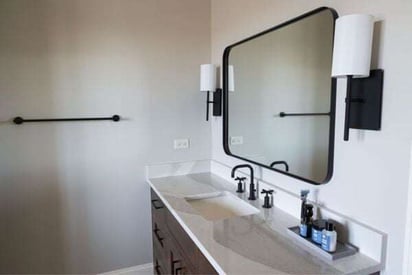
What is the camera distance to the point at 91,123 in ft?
7.20

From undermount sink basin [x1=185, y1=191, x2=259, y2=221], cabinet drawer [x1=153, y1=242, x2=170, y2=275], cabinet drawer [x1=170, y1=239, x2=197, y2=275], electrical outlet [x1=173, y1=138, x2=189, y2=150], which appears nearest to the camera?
cabinet drawer [x1=170, y1=239, x2=197, y2=275]

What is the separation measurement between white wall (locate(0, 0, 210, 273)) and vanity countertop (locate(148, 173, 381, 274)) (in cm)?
69

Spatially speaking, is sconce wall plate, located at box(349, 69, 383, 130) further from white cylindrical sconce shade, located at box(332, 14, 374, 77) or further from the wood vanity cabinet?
the wood vanity cabinet

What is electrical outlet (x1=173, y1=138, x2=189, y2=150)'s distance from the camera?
246cm

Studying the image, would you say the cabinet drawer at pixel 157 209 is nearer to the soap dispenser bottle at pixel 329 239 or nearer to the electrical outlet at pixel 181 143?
the electrical outlet at pixel 181 143

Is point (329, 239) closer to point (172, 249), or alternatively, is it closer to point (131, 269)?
point (172, 249)

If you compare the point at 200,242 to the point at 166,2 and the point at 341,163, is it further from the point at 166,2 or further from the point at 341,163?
the point at 166,2

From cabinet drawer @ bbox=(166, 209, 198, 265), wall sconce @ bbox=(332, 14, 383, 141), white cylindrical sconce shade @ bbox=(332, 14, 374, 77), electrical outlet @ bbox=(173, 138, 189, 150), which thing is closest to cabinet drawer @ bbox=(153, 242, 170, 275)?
cabinet drawer @ bbox=(166, 209, 198, 265)

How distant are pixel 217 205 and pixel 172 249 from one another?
16.1 inches

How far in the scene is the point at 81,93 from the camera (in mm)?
2145

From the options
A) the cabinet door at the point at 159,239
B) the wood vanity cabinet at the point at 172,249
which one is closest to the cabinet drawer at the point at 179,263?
the wood vanity cabinet at the point at 172,249

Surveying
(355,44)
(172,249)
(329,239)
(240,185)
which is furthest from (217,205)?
(355,44)

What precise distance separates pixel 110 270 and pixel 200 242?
1.46 m

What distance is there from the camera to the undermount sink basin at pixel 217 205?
188 centimetres
